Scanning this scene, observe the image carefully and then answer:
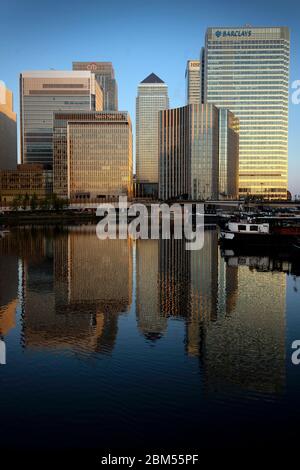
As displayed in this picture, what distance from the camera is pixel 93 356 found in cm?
2575

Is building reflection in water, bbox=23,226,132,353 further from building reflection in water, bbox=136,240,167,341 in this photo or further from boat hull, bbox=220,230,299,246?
boat hull, bbox=220,230,299,246

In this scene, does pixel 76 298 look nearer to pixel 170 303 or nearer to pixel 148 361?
pixel 170 303

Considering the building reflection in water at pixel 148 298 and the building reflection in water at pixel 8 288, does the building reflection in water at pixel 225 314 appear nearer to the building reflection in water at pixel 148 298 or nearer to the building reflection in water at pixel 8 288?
the building reflection in water at pixel 148 298

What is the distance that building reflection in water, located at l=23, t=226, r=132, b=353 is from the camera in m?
29.0

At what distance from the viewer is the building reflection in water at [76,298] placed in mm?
29045

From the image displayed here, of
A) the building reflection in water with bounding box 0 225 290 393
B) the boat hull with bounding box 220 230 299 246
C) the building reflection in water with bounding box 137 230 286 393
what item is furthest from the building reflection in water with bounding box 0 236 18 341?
the boat hull with bounding box 220 230 299 246

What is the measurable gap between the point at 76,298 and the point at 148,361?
1631 centimetres

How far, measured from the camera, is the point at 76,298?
131ft

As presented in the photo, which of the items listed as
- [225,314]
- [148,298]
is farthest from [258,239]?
[225,314]

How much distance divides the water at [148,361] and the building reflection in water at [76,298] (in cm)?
14

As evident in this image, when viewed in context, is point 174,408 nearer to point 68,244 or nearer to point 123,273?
point 123,273

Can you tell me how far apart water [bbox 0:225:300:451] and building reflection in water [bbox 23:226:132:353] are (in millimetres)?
136

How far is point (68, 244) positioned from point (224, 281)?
39798 mm

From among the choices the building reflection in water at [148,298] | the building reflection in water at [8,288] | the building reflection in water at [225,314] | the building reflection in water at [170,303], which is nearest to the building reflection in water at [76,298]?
the building reflection in water at [170,303]
